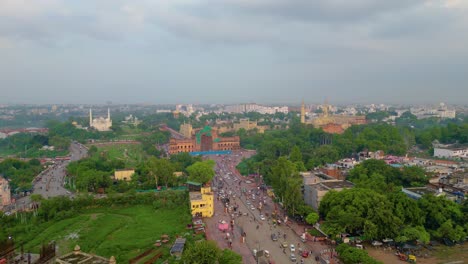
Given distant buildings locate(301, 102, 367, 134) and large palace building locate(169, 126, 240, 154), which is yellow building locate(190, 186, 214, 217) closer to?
large palace building locate(169, 126, 240, 154)

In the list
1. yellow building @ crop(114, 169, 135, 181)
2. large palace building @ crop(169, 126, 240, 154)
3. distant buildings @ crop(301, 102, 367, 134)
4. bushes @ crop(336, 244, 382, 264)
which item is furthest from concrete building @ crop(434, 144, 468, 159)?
yellow building @ crop(114, 169, 135, 181)

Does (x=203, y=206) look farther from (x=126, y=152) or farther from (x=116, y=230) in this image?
(x=126, y=152)

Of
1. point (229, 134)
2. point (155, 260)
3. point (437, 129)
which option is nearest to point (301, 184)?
point (155, 260)

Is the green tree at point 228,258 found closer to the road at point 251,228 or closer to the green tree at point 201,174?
the road at point 251,228

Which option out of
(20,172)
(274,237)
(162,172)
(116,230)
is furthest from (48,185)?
(274,237)

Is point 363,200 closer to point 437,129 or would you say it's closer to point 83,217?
point 83,217

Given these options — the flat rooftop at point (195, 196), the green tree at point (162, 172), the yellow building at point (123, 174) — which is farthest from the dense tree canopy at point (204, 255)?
the yellow building at point (123, 174)
